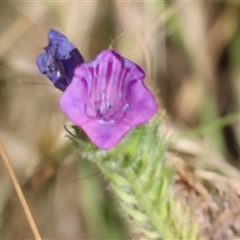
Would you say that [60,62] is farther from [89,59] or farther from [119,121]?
[89,59]

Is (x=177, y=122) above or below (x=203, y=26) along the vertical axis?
below

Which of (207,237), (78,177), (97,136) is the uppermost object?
(97,136)

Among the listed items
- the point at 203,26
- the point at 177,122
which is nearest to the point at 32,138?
the point at 177,122

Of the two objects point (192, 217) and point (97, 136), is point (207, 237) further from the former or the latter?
point (97, 136)

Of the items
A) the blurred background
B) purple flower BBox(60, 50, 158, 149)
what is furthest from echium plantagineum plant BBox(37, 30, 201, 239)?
the blurred background

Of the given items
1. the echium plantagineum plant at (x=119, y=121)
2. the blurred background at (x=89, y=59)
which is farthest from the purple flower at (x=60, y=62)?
the blurred background at (x=89, y=59)

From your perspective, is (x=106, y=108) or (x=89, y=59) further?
(x=89, y=59)

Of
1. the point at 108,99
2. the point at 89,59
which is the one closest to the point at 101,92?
the point at 108,99
